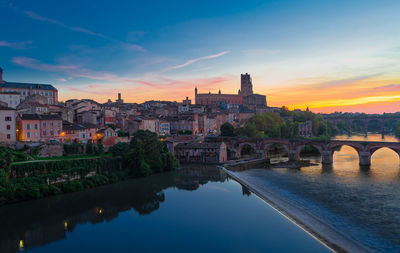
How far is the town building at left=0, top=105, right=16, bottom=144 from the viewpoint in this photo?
2558 cm

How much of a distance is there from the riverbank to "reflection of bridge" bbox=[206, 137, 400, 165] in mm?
15939

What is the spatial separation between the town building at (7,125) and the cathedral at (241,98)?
74276mm

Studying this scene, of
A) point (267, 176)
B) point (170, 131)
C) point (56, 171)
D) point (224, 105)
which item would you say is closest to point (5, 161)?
point (56, 171)

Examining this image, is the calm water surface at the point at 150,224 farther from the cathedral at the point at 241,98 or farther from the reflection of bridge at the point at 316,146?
the cathedral at the point at 241,98

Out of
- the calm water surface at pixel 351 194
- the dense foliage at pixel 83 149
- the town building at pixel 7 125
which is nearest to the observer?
the calm water surface at pixel 351 194

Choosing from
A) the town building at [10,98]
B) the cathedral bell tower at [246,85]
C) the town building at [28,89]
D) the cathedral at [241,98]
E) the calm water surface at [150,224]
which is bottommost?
the calm water surface at [150,224]

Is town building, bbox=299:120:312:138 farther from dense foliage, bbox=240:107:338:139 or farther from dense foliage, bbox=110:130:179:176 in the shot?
dense foliage, bbox=110:130:179:176

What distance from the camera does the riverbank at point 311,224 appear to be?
13.2m

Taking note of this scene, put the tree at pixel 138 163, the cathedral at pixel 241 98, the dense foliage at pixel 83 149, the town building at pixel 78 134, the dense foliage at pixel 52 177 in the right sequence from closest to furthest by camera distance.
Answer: the dense foliage at pixel 52 177 → the dense foliage at pixel 83 149 → the tree at pixel 138 163 → the town building at pixel 78 134 → the cathedral at pixel 241 98

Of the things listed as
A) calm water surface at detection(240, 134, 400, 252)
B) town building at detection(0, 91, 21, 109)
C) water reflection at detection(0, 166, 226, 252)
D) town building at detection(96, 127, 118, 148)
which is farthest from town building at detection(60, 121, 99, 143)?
calm water surface at detection(240, 134, 400, 252)

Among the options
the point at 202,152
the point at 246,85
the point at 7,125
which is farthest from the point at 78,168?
the point at 246,85

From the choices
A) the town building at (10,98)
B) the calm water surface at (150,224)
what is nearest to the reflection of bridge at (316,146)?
the calm water surface at (150,224)

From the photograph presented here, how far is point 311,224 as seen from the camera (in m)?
15.7

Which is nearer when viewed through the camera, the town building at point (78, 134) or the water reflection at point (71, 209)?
the water reflection at point (71, 209)
